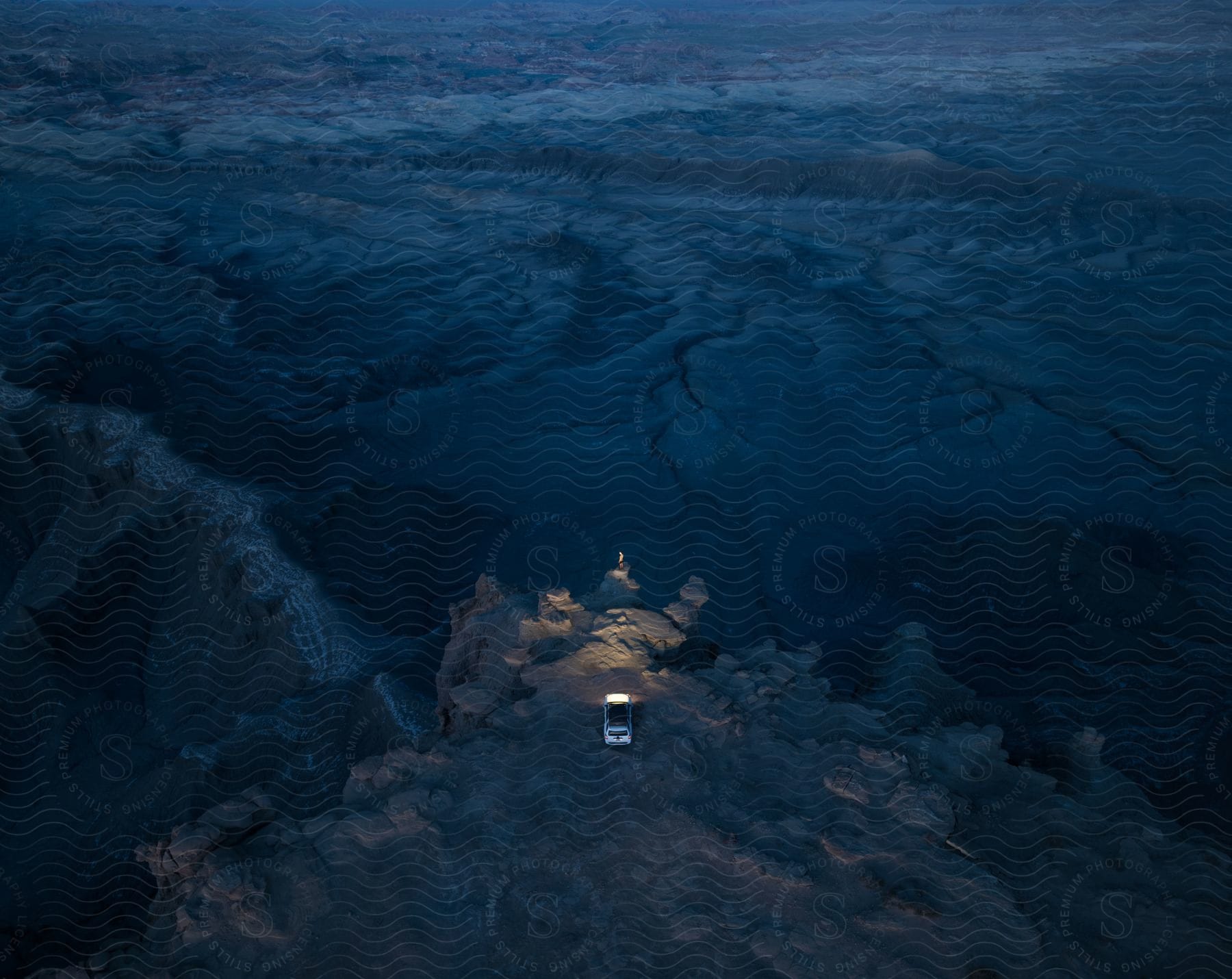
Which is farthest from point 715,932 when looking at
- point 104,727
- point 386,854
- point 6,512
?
point 6,512

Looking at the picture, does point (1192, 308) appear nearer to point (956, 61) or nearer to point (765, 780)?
point (765, 780)
